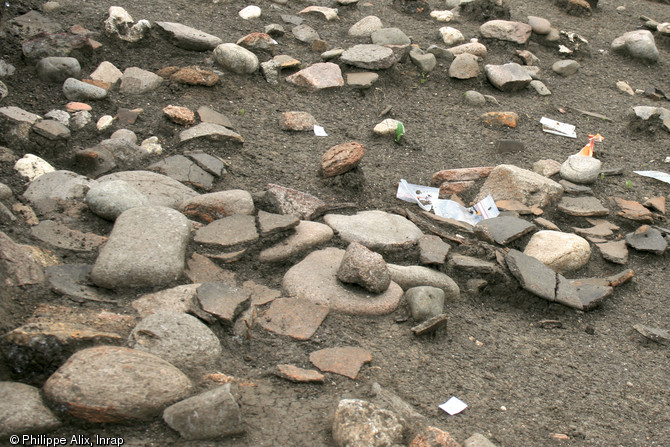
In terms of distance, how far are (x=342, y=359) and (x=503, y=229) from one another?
181 cm

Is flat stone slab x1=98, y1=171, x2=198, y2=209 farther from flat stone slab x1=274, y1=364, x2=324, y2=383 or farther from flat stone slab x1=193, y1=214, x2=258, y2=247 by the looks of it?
flat stone slab x1=274, y1=364, x2=324, y2=383

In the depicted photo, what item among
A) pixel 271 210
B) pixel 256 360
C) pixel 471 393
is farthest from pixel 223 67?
pixel 471 393

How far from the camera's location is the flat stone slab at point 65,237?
10.4ft

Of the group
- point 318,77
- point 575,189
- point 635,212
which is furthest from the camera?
point 318,77

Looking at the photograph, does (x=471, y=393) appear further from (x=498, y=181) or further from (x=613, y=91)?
(x=613, y=91)

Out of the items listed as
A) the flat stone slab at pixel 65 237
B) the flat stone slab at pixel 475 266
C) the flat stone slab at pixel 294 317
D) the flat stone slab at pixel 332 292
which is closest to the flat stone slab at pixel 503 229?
the flat stone slab at pixel 475 266

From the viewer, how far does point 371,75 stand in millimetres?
5695

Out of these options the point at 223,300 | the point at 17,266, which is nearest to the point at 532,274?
the point at 223,300

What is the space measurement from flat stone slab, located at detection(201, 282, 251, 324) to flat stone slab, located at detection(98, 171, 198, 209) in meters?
0.93

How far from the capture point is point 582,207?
4.49 m

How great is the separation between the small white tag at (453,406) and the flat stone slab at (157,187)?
2.01 meters

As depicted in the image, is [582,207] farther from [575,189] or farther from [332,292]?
[332,292]

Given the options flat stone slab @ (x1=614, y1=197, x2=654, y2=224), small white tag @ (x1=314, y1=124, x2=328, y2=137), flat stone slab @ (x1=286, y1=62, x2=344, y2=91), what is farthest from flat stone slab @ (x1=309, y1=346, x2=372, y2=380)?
flat stone slab @ (x1=286, y1=62, x2=344, y2=91)

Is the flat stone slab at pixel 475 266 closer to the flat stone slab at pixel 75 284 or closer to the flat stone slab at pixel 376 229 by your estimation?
the flat stone slab at pixel 376 229
